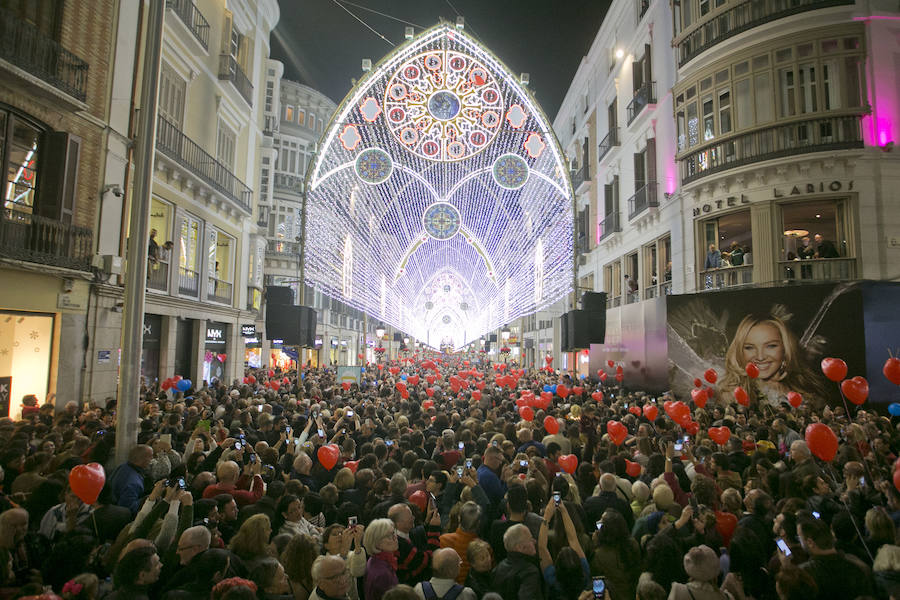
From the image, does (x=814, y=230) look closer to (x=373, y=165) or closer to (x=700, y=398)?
(x=700, y=398)

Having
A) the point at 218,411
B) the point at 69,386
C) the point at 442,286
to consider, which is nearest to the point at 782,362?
the point at 218,411

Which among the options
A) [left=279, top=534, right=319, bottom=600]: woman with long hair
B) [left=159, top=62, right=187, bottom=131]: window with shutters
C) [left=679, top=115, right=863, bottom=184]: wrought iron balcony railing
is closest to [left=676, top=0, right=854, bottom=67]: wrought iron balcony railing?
[left=679, top=115, right=863, bottom=184]: wrought iron balcony railing

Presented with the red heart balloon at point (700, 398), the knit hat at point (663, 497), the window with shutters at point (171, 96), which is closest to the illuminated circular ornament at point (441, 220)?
the window with shutters at point (171, 96)

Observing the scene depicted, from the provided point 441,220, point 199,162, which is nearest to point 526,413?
point 199,162

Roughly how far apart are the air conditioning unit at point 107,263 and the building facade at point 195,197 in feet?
0.15

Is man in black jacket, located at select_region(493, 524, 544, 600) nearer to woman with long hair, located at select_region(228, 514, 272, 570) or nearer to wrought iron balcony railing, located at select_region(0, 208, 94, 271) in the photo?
woman with long hair, located at select_region(228, 514, 272, 570)

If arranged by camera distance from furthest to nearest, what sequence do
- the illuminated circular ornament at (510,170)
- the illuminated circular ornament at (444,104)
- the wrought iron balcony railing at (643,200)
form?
the illuminated circular ornament at (510,170)
the wrought iron balcony railing at (643,200)
the illuminated circular ornament at (444,104)

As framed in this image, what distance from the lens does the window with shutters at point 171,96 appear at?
667 inches

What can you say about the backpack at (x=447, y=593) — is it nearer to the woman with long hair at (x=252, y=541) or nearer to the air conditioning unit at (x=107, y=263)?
the woman with long hair at (x=252, y=541)

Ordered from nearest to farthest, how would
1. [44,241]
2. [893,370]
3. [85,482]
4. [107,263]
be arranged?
[85,482] → [893,370] → [44,241] → [107,263]

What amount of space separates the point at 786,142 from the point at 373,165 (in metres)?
15.2

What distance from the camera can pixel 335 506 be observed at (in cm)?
551

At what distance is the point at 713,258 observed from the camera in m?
17.8

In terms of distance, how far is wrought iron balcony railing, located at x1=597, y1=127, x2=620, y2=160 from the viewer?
27250 mm
